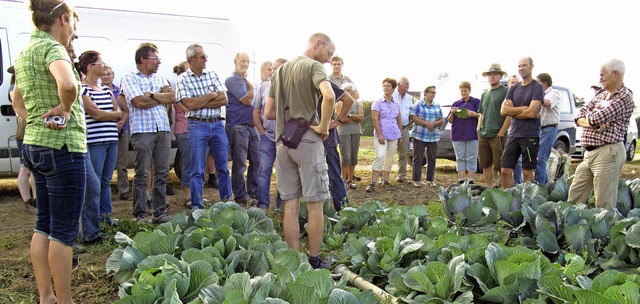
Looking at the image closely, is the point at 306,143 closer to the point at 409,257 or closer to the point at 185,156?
the point at 409,257

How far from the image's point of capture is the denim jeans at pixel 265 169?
6.23 m

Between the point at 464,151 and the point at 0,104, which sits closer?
the point at 0,104

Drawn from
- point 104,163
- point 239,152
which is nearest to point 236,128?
point 239,152

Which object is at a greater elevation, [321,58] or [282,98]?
[321,58]

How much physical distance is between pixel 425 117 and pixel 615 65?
4264 mm

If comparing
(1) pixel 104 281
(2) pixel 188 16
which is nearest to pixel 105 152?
(1) pixel 104 281

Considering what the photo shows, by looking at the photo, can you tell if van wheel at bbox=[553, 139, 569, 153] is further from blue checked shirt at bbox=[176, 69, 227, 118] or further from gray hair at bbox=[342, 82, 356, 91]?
blue checked shirt at bbox=[176, 69, 227, 118]

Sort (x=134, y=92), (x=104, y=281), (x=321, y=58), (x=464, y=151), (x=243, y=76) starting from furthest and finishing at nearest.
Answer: (x=464, y=151) → (x=243, y=76) → (x=134, y=92) → (x=321, y=58) → (x=104, y=281)

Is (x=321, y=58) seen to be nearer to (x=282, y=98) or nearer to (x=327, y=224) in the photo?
(x=282, y=98)

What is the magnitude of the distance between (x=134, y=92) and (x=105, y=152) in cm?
73

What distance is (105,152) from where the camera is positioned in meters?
5.10

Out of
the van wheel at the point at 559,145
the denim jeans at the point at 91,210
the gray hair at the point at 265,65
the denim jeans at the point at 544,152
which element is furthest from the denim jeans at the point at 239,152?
the van wheel at the point at 559,145

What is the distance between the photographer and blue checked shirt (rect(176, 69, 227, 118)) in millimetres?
5887

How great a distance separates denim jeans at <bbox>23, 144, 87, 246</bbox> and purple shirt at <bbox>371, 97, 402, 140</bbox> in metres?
6.08
